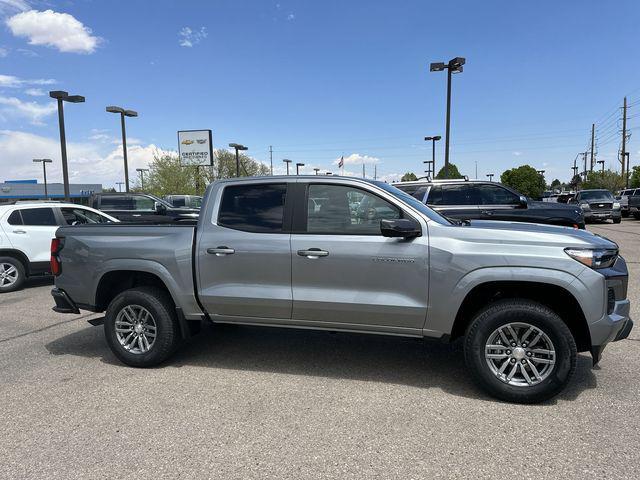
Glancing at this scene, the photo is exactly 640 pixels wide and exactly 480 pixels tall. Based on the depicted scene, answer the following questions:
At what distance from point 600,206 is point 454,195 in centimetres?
1560

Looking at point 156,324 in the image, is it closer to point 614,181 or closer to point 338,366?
point 338,366

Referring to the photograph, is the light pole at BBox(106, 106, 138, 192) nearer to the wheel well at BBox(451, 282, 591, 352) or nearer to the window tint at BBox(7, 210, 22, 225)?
the window tint at BBox(7, 210, 22, 225)

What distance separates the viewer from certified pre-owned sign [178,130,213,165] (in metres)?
34.4

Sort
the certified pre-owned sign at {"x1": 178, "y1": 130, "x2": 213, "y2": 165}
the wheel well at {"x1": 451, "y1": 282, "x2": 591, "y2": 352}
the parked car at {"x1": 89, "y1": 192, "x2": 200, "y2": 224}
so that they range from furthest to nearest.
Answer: the certified pre-owned sign at {"x1": 178, "y1": 130, "x2": 213, "y2": 165} → the parked car at {"x1": 89, "y1": 192, "x2": 200, "y2": 224} → the wheel well at {"x1": 451, "y1": 282, "x2": 591, "y2": 352}

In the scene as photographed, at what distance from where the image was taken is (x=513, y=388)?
3695 mm

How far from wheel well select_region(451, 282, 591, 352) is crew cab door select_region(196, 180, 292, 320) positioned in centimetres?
157

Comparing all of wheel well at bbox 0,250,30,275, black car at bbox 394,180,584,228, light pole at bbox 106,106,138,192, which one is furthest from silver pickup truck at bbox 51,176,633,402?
light pole at bbox 106,106,138,192

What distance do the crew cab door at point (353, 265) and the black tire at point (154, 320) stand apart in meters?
1.31

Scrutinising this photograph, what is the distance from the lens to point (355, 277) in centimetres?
399

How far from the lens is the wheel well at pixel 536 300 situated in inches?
145

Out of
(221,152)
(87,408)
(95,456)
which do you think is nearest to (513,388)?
(95,456)

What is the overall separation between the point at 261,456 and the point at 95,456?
43.6 inches

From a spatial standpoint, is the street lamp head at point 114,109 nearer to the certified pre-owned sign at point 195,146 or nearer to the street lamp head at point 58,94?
the street lamp head at point 58,94

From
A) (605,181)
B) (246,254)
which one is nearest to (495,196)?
(246,254)
